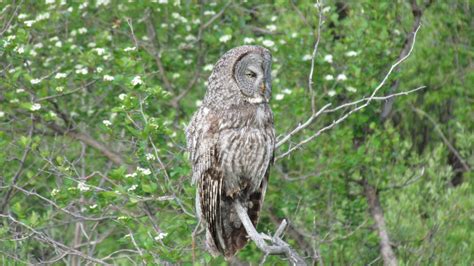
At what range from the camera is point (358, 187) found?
25.1 feet

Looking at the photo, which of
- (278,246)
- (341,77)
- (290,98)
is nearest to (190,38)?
(290,98)

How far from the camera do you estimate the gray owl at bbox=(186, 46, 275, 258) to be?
4824 mm

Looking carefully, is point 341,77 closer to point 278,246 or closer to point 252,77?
point 252,77

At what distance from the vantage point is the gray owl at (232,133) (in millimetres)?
4824

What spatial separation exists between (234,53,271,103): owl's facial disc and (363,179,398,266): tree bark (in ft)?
8.19

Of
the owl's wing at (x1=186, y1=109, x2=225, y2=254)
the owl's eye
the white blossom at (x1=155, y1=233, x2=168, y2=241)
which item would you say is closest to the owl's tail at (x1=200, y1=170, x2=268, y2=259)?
the owl's wing at (x1=186, y1=109, x2=225, y2=254)

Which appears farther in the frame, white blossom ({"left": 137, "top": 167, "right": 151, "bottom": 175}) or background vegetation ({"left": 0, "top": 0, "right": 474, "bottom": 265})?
background vegetation ({"left": 0, "top": 0, "right": 474, "bottom": 265})

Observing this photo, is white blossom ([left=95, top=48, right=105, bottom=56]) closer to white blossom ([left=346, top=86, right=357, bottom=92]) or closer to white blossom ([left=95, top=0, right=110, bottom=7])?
white blossom ([left=95, top=0, right=110, bottom=7])

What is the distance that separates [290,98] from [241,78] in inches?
75.0

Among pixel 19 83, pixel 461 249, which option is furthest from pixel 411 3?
pixel 19 83

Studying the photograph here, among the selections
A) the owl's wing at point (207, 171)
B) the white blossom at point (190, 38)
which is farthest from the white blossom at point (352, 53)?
the owl's wing at point (207, 171)

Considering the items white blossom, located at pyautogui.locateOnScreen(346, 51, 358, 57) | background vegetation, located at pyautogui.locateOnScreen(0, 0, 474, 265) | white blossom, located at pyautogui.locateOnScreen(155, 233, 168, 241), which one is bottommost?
background vegetation, located at pyautogui.locateOnScreen(0, 0, 474, 265)

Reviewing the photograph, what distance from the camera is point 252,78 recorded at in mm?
4867

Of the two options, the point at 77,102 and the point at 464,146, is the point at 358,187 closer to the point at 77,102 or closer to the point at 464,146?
the point at 464,146
